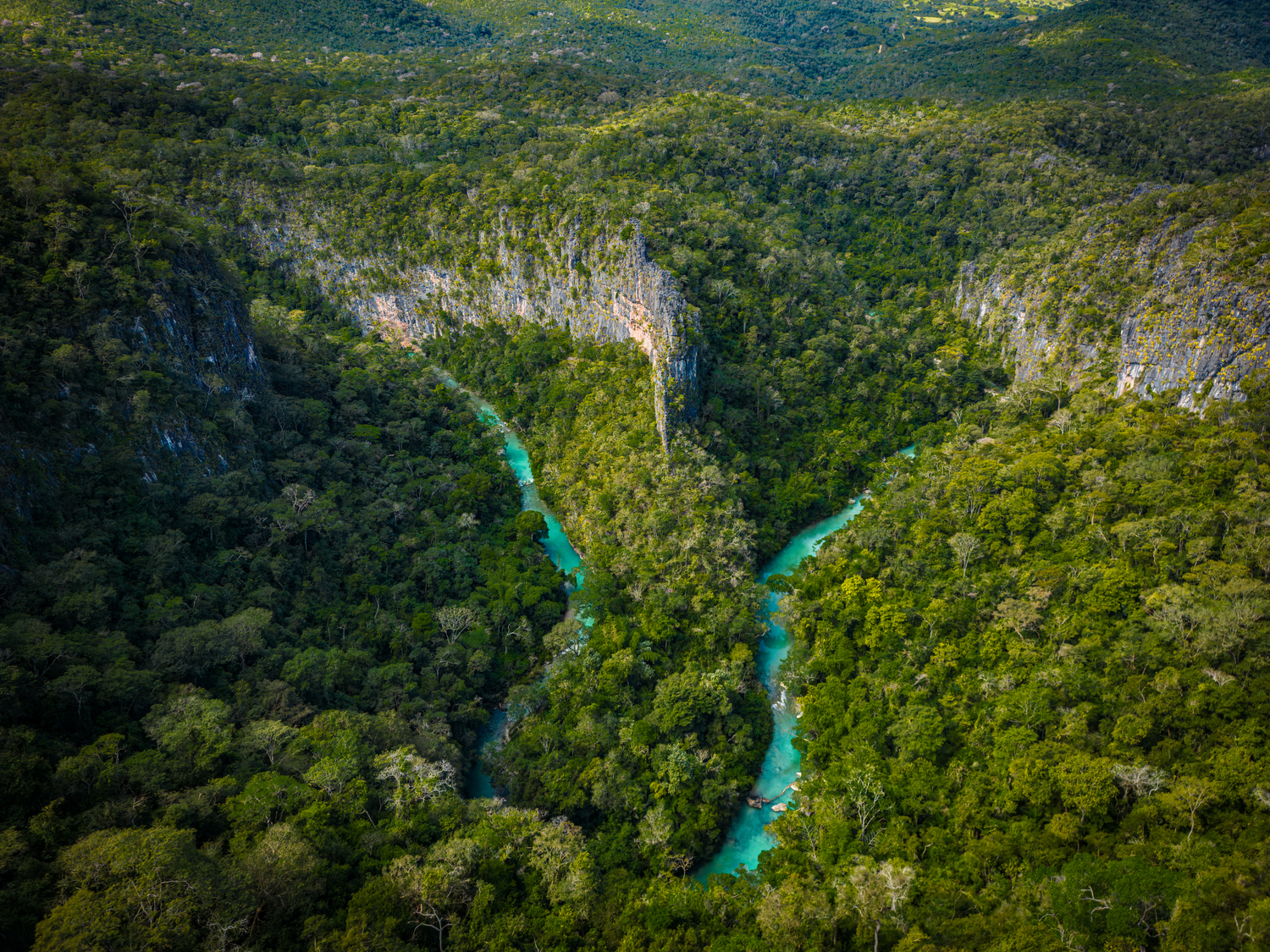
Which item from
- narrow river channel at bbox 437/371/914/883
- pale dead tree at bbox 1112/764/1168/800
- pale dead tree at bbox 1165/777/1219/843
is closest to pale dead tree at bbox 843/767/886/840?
narrow river channel at bbox 437/371/914/883

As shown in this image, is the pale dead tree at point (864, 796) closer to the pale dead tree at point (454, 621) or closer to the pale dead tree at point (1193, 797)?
the pale dead tree at point (1193, 797)

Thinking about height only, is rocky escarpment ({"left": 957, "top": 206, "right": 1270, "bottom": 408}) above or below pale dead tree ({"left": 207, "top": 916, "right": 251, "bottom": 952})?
above

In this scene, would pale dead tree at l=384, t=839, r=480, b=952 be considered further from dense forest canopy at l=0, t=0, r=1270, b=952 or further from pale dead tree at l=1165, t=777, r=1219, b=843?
pale dead tree at l=1165, t=777, r=1219, b=843

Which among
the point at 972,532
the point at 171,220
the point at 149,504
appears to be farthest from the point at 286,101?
the point at 972,532

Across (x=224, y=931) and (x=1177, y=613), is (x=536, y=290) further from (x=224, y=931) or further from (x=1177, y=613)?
(x=224, y=931)

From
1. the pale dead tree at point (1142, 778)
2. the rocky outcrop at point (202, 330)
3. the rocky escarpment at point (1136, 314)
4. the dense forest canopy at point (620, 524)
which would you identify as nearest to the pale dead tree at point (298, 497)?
the dense forest canopy at point (620, 524)

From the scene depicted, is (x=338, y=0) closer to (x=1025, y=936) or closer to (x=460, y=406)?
(x=460, y=406)

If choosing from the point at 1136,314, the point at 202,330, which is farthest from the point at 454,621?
the point at 1136,314
